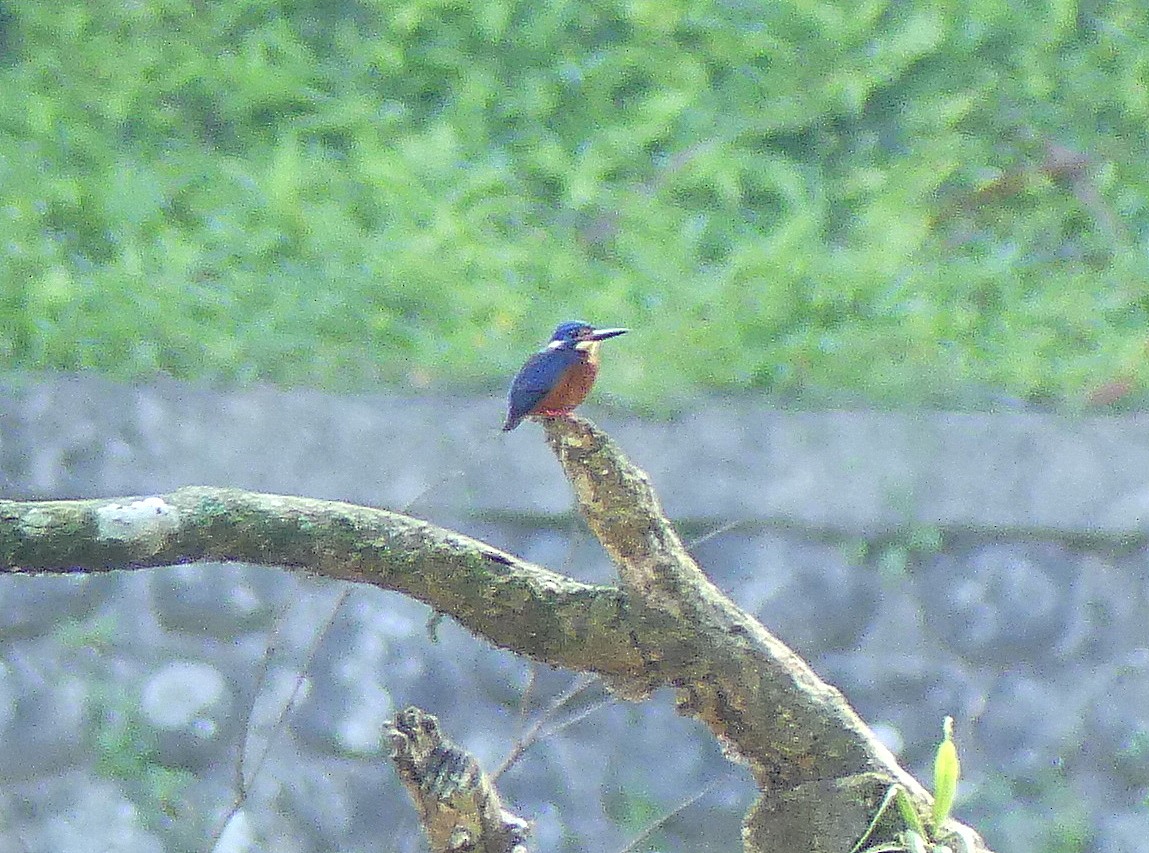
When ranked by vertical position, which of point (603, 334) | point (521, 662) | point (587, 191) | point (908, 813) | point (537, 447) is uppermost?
point (603, 334)

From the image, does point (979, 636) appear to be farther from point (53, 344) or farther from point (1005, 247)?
point (53, 344)

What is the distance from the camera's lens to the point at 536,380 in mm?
1861

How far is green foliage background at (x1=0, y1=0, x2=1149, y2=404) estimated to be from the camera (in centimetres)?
313

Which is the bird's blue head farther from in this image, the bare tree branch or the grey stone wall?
the grey stone wall

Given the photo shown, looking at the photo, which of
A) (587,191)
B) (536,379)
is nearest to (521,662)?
(587,191)

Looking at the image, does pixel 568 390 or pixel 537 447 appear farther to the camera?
pixel 537 447

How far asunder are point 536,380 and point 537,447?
109cm

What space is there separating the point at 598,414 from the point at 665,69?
104 centimetres

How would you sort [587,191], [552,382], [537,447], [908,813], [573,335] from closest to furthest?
[908,813]
[552,382]
[573,335]
[537,447]
[587,191]

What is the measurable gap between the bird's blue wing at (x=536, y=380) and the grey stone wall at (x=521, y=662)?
3.44 feet

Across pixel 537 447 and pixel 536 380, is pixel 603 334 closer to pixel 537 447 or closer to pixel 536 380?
pixel 536 380

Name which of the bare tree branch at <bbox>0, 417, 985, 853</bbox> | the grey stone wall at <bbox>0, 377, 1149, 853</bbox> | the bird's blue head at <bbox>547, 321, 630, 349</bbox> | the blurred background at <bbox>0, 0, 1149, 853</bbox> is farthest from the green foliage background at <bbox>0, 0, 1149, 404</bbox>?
the bare tree branch at <bbox>0, 417, 985, 853</bbox>

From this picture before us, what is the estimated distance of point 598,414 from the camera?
297 cm

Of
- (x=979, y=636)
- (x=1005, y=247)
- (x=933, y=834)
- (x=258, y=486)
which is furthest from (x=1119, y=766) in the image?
(x=933, y=834)
